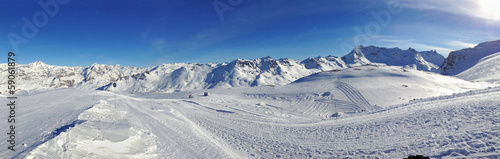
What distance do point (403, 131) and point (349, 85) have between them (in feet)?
108

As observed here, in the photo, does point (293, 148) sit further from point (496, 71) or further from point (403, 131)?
point (496, 71)

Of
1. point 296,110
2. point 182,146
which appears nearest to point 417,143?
point 182,146

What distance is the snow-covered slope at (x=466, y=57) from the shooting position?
14200 cm

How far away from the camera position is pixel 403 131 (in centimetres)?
992

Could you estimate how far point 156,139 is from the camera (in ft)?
37.6

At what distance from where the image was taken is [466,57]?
15338 cm

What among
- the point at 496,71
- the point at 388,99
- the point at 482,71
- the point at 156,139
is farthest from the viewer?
the point at 482,71

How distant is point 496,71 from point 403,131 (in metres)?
103

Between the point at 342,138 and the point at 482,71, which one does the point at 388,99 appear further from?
the point at 482,71

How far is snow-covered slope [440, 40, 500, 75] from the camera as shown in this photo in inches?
5591

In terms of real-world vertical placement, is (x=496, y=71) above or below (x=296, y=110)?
above

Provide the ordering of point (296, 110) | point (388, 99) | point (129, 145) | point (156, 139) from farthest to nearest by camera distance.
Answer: point (388, 99) → point (296, 110) → point (156, 139) → point (129, 145)

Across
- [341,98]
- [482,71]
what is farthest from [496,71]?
[341,98]

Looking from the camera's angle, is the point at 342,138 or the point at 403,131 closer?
the point at 403,131
